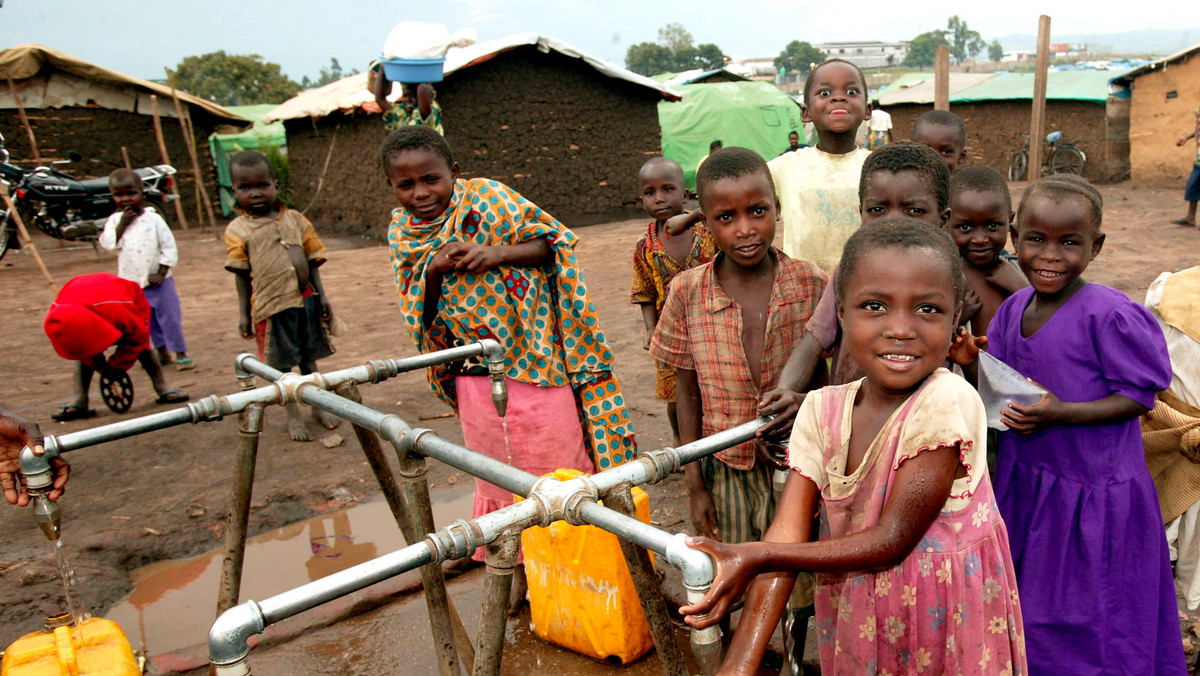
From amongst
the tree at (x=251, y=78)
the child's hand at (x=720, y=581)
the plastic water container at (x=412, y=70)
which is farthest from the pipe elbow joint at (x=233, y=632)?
the tree at (x=251, y=78)

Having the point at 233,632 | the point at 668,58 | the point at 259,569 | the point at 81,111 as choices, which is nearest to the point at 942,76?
the point at 259,569

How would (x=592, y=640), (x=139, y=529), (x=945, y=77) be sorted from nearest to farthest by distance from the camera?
(x=592, y=640) → (x=139, y=529) → (x=945, y=77)

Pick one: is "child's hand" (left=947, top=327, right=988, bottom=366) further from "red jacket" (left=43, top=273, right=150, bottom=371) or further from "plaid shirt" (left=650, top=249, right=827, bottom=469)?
"red jacket" (left=43, top=273, right=150, bottom=371)

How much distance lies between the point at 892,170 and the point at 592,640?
5.30 ft

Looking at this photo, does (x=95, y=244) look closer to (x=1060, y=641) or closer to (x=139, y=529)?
(x=139, y=529)

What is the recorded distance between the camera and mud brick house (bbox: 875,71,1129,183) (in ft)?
46.9

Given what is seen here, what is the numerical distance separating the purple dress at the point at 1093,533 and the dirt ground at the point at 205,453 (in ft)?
4.95

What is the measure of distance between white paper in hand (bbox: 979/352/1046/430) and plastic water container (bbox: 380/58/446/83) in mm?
4594

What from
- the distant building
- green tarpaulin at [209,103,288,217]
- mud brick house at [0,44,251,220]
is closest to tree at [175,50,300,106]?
green tarpaulin at [209,103,288,217]

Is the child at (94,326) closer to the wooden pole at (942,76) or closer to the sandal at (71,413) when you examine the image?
the sandal at (71,413)

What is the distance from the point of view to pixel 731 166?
2.09m

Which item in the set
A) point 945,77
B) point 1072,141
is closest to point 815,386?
point 945,77

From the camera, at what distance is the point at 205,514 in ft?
11.7

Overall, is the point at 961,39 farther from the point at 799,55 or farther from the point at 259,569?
the point at 259,569
